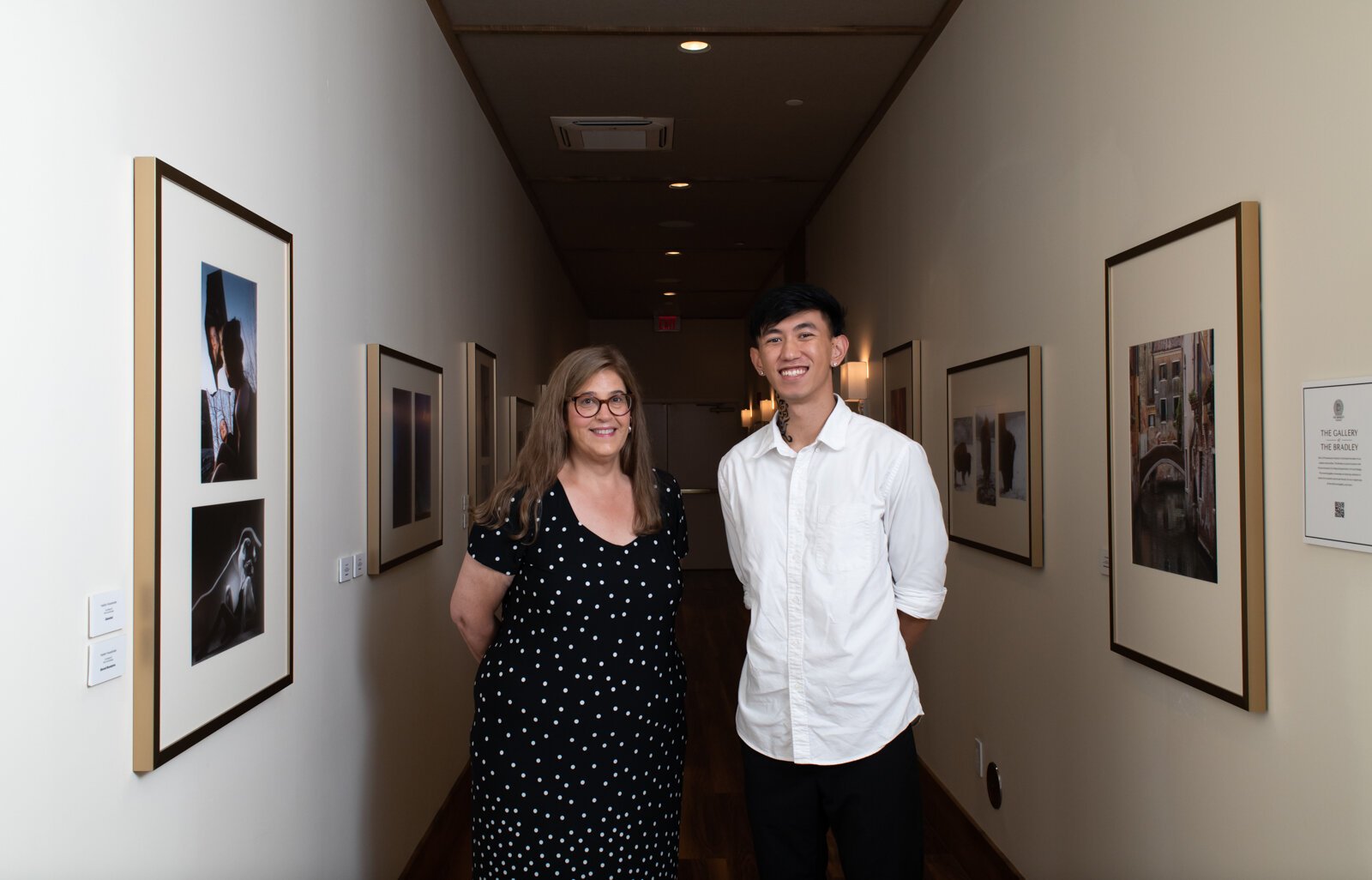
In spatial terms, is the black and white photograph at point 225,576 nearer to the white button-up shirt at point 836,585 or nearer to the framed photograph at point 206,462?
the framed photograph at point 206,462

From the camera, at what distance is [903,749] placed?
2.04m

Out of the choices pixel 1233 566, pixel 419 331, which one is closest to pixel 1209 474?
pixel 1233 566

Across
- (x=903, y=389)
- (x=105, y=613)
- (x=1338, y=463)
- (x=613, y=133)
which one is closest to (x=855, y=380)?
(x=903, y=389)

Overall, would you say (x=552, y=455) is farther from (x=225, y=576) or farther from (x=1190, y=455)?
(x=1190, y=455)

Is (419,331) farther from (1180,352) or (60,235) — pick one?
(1180,352)

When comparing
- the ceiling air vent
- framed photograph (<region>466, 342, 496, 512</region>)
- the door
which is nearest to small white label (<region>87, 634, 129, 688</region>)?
framed photograph (<region>466, 342, 496, 512</region>)

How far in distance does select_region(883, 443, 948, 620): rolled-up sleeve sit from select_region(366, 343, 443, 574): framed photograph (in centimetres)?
147

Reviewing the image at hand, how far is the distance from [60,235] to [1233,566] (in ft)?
6.69

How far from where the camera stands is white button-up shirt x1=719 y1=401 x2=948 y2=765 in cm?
199

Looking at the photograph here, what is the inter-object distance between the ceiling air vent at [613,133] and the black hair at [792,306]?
3.06 metres

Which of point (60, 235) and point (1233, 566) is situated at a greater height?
point (60, 235)

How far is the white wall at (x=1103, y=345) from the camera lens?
1.62 metres

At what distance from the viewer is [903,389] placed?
4.40 metres

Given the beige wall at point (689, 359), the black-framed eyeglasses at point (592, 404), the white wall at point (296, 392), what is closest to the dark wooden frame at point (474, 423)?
the white wall at point (296, 392)
